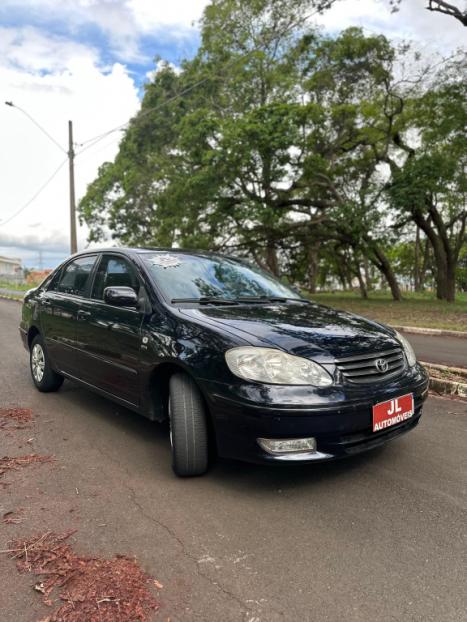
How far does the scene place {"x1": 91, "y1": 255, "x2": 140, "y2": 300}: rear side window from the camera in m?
3.87

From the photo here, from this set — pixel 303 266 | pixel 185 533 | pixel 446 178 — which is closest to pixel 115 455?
pixel 185 533

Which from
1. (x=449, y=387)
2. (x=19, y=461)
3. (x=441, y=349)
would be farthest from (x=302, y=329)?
(x=441, y=349)

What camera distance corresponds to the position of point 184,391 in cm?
304

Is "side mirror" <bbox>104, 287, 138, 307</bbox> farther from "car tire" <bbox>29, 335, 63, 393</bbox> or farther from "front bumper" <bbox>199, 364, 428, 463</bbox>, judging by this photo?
"car tire" <bbox>29, 335, 63, 393</bbox>

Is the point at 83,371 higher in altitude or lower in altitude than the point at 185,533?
higher

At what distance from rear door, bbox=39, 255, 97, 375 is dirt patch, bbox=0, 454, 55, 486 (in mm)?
1055

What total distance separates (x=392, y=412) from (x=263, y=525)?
41.8 inches

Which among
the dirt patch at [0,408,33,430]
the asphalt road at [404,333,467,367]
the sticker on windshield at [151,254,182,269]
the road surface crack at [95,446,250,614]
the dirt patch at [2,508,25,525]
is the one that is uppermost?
the sticker on windshield at [151,254,182,269]

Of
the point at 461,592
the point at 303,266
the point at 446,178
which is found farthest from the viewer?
the point at 303,266

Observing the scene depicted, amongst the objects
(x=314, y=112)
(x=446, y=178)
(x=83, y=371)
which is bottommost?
(x=83, y=371)

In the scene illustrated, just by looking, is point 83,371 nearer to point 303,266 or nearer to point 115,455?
point 115,455

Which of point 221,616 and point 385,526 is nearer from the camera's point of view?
point 221,616

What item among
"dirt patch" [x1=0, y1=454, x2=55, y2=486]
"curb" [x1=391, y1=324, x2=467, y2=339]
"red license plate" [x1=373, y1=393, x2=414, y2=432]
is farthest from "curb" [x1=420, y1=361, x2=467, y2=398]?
"curb" [x1=391, y1=324, x2=467, y2=339]

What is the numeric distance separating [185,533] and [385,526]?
1.06 m
